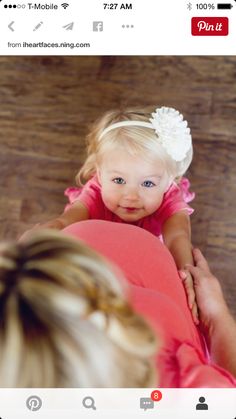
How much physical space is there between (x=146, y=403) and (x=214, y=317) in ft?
0.33

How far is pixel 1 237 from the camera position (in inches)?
24.8

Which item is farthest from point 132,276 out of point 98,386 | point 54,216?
point 54,216

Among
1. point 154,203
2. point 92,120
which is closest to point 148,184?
point 154,203

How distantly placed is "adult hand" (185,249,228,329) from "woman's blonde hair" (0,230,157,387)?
0.13 meters

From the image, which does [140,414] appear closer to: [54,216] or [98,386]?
[98,386]

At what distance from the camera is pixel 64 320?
14.4 inches

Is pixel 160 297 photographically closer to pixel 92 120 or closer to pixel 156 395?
pixel 156 395

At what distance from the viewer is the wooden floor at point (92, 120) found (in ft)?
2.03

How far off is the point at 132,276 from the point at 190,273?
0.42 ft

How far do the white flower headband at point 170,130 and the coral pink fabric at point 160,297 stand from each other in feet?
0.46

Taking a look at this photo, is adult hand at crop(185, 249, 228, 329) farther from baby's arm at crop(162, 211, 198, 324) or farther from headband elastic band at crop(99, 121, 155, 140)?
headband elastic band at crop(99, 121, 155, 140)
